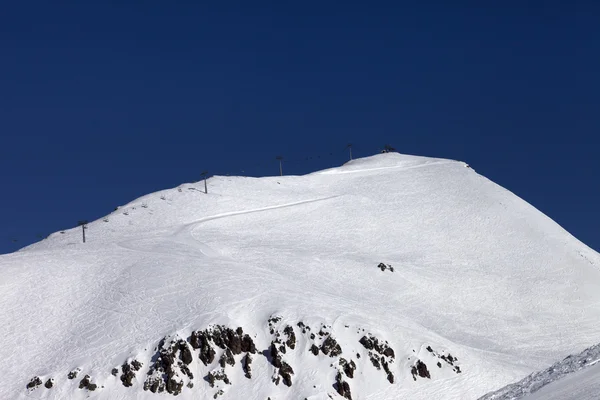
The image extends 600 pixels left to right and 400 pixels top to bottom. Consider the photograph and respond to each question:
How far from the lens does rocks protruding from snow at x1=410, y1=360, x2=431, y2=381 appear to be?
65.1 meters

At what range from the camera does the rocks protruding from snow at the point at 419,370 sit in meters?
65.1

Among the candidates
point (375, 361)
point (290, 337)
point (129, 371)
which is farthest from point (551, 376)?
point (129, 371)

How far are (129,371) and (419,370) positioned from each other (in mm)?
22984

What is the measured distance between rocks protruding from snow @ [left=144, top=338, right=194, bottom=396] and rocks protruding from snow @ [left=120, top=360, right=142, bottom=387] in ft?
3.68

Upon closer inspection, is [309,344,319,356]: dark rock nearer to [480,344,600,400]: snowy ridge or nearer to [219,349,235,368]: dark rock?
[219,349,235,368]: dark rock

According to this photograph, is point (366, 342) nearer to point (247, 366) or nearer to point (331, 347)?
point (331, 347)

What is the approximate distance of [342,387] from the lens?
61.8 m

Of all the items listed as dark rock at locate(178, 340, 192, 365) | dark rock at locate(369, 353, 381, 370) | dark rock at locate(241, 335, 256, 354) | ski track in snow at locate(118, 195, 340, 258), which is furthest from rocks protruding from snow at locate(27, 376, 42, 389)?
dark rock at locate(369, 353, 381, 370)

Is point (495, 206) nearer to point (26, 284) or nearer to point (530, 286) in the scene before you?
point (530, 286)

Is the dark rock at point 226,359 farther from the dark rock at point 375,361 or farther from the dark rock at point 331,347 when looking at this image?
the dark rock at point 375,361

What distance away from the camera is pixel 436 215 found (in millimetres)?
116938

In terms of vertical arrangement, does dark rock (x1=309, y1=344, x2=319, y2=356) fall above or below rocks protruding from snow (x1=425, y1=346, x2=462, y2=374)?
above

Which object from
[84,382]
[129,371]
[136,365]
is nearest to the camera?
[84,382]

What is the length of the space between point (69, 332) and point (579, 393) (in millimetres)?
54560
